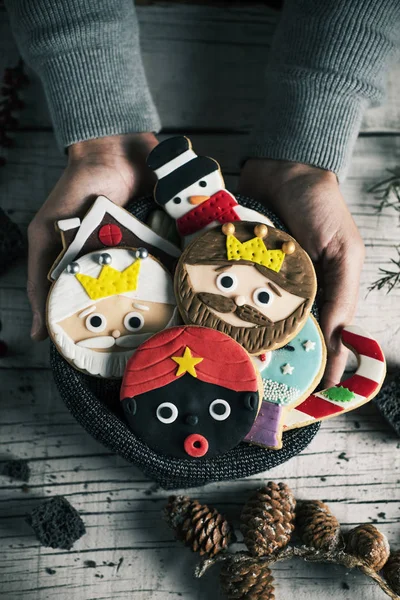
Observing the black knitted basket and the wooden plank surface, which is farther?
the wooden plank surface

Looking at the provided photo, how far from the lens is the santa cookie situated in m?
0.80

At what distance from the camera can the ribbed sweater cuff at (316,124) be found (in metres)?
0.89

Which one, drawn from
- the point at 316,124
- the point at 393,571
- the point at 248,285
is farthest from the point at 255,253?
the point at 393,571

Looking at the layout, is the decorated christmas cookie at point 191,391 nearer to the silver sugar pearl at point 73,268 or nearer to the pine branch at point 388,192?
the silver sugar pearl at point 73,268

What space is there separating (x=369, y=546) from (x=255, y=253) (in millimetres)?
440

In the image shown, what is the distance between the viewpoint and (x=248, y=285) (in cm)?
75

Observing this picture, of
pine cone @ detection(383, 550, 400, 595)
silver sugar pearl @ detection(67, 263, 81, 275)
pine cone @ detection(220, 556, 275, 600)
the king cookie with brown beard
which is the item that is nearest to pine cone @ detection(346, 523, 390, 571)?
pine cone @ detection(383, 550, 400, 595)

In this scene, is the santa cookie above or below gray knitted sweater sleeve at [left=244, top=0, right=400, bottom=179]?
below

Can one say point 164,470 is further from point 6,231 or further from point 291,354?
point 6,231

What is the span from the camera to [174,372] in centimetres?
72

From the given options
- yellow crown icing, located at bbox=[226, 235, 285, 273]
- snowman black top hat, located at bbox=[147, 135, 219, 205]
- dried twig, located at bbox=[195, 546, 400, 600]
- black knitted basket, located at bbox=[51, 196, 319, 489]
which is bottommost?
dried twig, located at bbox=[195, 546, 400, 600]

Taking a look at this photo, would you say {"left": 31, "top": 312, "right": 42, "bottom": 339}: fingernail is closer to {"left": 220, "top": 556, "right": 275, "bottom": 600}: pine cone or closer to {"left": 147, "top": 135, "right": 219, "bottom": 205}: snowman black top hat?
{"left": 147, "top": 135, "right": 219, "bottom": 205}: snowman black top hat

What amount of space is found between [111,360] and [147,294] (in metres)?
0.09

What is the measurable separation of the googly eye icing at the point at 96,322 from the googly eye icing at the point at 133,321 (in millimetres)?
27
